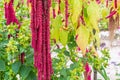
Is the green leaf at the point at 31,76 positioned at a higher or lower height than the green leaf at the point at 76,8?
lower

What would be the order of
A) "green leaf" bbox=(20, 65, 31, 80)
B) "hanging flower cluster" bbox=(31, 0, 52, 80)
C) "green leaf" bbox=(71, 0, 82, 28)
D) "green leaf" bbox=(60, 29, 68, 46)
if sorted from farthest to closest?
"green leaf" bbox=(20, 65, 31, 80), "green leaf" bbox=(60, 29, 68, 46), "green leaf" bbox=(71, 0, 82, 28), "hanging flower cluster" bbox=(31, 0, 52, 80)

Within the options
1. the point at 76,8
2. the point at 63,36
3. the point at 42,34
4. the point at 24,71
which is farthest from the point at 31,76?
the point at 42,34

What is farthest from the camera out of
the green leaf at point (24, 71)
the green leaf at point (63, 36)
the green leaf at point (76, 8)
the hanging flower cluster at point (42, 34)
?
the green leaf at point (24, 71)

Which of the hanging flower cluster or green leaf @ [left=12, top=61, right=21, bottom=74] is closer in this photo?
the hanging flower cluster

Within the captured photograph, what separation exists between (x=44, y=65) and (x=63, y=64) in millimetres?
807

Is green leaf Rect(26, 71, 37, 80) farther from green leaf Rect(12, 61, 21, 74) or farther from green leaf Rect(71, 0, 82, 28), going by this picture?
green leaf Rect(71, 0, 82, 28)

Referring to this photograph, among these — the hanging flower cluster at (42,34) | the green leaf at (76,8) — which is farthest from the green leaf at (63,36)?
the hanging flower cluster at (42,34)

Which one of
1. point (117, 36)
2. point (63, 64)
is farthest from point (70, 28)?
point (117, 36)

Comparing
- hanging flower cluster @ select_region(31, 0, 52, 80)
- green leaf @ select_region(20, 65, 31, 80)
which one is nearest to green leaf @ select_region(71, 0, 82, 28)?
hanging flower cluster @ select_region(31, 0, 52, 80)

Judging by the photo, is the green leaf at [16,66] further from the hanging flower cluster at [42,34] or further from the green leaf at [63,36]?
the hanging flower cluster at [42,34]

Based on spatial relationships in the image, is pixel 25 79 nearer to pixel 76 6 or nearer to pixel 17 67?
pixel 17 67

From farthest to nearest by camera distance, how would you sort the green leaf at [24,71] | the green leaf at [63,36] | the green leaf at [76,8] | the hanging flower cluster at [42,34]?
the green leaf at [24,71]
the green leaf at [63,36]
the green leaf at [76,8]
the hanging flower cluster at [42,34]

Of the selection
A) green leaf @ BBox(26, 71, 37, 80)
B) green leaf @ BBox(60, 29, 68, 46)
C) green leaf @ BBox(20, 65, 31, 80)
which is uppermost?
green leaf @ BBox(60, 29, 68, 46)

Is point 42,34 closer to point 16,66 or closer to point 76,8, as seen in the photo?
point 76,8
